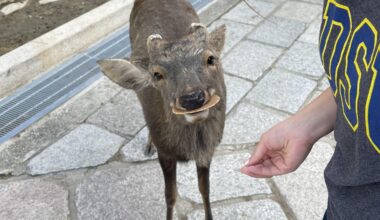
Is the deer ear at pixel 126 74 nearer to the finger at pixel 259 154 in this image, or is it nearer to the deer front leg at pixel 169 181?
the deer front leg at pixel 169 181

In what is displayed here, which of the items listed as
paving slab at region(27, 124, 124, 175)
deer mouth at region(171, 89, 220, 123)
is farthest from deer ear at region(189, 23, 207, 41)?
paving slab at region(27, 124, 124, 175)

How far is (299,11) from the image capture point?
5.57 metres

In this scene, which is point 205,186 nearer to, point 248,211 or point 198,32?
point 248,211

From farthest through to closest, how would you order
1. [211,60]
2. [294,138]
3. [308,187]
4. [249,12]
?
[249,12] < [308,187] < [211,60] < [294,138]

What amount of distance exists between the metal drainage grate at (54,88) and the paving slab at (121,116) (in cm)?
41

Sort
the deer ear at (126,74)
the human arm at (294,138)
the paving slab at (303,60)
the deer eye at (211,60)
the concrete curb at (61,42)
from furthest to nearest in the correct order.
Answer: the paving slab at (303,60) < the concrete curb at (61,42) < the deer ear at (126,74) < the deer eye at (211,60) < the human arm at (294,138)

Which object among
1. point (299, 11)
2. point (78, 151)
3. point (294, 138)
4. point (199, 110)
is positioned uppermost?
point (294, 138)

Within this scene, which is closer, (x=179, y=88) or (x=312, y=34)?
(x=179, y=88)

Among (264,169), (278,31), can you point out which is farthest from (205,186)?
(278,31)

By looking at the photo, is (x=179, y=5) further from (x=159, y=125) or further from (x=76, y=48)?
(x=76, y=48)

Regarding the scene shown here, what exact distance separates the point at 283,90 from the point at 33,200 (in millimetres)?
2409

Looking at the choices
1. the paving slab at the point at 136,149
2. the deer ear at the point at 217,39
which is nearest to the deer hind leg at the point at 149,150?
the paving slab at the point at 136,149

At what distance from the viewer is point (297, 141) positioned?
154 centimetres

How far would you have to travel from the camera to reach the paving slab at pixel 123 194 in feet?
9.98
